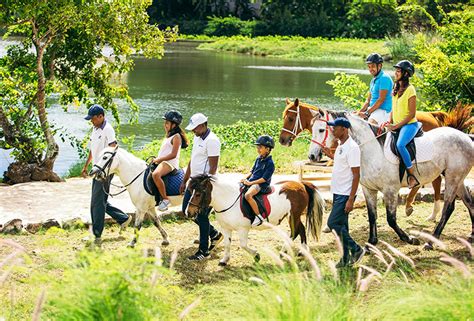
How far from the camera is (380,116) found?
36.4 feet

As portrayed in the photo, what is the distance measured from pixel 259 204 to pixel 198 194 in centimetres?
75

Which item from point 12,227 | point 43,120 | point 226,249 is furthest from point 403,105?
point 43,120

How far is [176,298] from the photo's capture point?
25.9 feet

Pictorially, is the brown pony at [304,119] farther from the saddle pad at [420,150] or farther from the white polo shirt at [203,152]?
the white polo shirt at [203,152]

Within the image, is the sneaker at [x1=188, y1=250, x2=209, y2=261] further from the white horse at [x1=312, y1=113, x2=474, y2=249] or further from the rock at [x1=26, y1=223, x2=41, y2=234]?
the rock at [x1=26, y1=223, x2=41, y2=234]

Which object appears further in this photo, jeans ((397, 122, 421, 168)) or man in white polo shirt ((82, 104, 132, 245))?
man in white polo shirt ((82, 104, 132, 245))

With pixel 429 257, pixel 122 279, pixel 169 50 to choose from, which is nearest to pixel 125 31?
pixel 429 257

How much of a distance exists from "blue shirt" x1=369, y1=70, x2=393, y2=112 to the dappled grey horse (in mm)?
1033

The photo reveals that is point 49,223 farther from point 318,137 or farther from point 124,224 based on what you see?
point 318,137

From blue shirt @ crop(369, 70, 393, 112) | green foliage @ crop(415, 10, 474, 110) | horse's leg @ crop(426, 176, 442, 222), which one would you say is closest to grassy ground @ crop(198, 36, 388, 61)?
green foliage @ crop(415, 10, 474, 110)

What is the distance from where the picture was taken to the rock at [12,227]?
10.6 metres

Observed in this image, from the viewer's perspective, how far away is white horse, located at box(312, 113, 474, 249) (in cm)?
986

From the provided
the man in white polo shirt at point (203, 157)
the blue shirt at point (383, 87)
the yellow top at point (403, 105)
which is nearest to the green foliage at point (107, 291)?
the man in white polo shirt at point (203, 157)

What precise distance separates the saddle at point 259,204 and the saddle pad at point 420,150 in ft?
5.50
